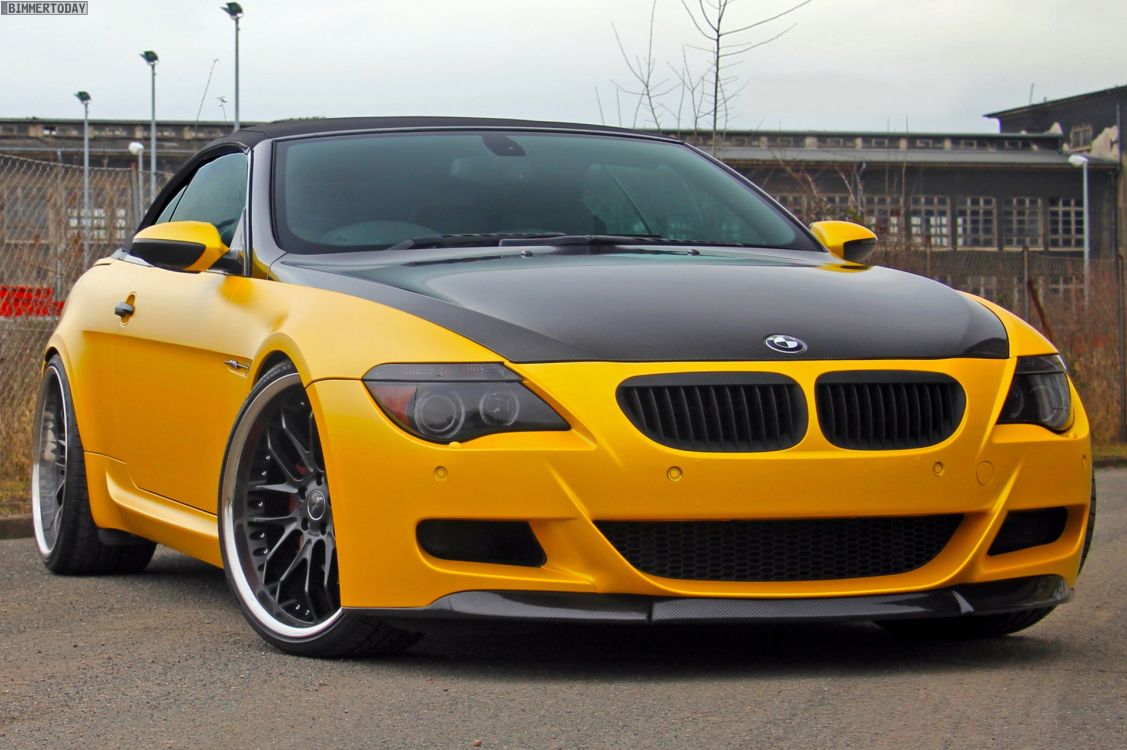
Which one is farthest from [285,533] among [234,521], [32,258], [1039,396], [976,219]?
[976,219]

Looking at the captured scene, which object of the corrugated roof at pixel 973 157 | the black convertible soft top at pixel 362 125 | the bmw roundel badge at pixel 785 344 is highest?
the corrugated roof at pixel 973 157

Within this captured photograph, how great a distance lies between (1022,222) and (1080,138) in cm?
884

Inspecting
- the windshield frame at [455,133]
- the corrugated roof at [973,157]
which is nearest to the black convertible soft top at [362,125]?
the windshield frame at [455,133]

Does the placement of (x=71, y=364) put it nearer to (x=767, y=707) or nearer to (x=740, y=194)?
(x=740, y=194)

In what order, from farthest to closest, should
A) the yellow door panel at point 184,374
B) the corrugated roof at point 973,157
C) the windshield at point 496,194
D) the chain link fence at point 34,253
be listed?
the corrugated roof at point 973,157, the chain link fence at point 34,253, the windshield at point 496,194, the yellow door panel at point 184,374

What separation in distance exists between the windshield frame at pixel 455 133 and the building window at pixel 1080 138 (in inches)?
2695

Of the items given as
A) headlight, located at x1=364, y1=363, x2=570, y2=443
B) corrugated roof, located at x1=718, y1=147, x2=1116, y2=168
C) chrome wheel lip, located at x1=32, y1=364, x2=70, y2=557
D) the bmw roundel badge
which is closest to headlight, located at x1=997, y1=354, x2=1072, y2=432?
the bmw roundel badge

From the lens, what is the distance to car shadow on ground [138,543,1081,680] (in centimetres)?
427

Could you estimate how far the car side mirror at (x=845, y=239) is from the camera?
5.87m

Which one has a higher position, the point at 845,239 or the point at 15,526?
the point at 845,239

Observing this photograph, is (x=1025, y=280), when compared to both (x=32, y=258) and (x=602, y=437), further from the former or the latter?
(x=602, y=437)

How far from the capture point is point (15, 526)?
8.30 m

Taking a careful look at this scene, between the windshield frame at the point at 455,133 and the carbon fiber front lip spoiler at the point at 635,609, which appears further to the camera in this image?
the windshield frame at the point at 455,133

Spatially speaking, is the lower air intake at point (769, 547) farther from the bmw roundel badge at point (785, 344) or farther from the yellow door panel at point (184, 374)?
the yellow door panel at point (184, 374)
